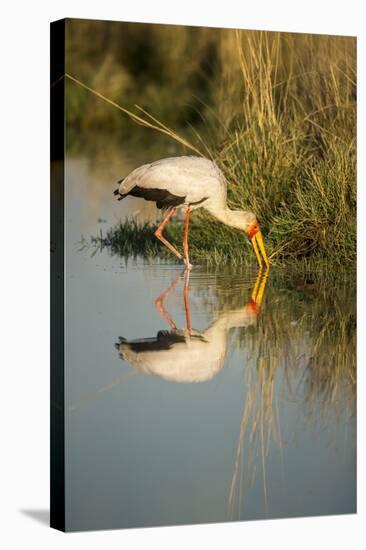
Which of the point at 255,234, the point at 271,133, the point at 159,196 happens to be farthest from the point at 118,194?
the point at 271,133

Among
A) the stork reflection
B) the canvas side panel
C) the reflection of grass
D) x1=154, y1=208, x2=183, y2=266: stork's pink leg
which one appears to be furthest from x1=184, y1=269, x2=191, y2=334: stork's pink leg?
the canvas side panel

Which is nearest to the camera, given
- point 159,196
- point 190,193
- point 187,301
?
point 187,301

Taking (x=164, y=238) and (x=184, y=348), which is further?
(x=164, y=238)

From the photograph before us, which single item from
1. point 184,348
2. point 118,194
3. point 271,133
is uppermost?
point 271,133

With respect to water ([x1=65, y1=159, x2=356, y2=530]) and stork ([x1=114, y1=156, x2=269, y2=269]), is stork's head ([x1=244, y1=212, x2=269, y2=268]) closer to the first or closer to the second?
stork ([x1=114, y1=156, x2=269, y2=269])

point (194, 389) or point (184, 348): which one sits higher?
point (184, 348)

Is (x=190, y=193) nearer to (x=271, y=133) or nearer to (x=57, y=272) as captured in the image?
(x=271, y=133)

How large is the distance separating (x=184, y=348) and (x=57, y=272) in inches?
30.1

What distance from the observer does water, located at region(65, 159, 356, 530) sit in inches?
242

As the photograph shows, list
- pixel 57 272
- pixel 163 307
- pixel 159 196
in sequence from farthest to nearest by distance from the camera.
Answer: pixel 159 196
pixel 163 307
pixel 57 272

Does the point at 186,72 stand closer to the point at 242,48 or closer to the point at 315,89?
the point at 242,48

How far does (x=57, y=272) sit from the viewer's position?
6168mm

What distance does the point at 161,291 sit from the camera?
6.60m

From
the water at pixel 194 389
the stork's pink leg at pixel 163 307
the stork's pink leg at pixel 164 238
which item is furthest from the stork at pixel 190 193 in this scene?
the stork's pink leg at pixel 163 307
